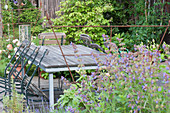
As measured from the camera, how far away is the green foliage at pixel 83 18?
22.3ft

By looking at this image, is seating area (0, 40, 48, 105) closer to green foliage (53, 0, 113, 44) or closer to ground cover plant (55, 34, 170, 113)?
ground cover plant (55, 34, 170, 113)

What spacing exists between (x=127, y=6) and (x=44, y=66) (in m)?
4.93

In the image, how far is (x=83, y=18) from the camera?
6.80 metres

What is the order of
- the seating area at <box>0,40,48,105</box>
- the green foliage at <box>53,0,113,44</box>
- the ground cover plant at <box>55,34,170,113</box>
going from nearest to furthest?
the ground cover plant at <box>55,34,170,113</box> < the seating area at <box>0,40,48,105</box> < the green foliage at <box>53,0,113,44</box>

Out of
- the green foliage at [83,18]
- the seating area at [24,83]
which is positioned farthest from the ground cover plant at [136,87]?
the green foliage at [83,18]

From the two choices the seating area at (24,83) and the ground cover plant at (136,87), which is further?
the seating area at (24,83)

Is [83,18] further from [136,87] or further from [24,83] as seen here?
[136,87]

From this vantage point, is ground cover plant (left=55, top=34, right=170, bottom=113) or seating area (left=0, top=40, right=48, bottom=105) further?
seating area (left=0, top=40, right=48, bottom=105)

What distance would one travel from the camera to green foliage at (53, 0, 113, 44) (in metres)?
6.79

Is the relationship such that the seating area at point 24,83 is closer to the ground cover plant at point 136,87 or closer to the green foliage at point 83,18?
the ground cover plant at point 136,87

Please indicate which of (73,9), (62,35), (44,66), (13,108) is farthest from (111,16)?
(13,108)

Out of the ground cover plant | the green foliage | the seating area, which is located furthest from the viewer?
the green foliage

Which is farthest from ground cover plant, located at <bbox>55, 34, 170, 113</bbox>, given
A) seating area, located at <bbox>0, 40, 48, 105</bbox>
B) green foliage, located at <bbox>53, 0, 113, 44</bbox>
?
green foliage, located at <bbox>53, 0, 113, 44</bbox>

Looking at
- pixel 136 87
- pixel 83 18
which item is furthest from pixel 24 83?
pixel 83 18
